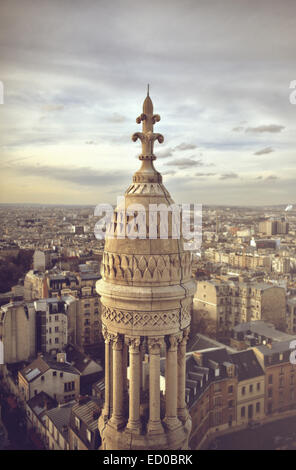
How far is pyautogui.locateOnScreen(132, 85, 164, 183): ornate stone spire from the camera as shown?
1528 mm

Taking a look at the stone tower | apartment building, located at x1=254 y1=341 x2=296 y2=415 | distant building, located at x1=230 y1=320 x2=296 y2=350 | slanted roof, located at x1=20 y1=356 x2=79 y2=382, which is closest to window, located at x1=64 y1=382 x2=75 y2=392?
slanted roof, located at x1=20 y1=356 x2=79 y2=382

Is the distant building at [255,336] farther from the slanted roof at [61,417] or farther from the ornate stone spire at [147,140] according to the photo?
the ornate stone spire at [147,140]

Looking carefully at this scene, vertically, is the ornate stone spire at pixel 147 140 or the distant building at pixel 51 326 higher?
the ornate stone spire at pixel 147 140

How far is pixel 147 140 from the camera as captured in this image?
1.55 metres

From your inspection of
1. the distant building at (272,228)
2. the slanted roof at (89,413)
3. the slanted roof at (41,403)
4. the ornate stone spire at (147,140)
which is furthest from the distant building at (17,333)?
the distant building at (272,228)

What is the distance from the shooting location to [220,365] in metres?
6.44

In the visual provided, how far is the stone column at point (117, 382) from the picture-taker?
1.54 m

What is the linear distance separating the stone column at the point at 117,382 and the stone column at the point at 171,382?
0.16 metres

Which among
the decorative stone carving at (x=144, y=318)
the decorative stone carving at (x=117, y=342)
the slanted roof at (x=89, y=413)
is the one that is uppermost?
the decorative stone carving at (x=144, y=318)

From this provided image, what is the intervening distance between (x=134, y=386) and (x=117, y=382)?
0.08 m

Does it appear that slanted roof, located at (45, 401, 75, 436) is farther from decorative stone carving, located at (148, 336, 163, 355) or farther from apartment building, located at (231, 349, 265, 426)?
decorative stone carving, located at (148, 336, 163, 355)

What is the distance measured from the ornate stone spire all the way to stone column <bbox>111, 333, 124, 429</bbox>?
0.57m

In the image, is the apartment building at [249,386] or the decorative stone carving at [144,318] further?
the apartment building at [249,386]
